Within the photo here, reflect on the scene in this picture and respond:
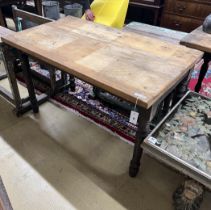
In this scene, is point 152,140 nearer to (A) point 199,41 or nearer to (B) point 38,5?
(A) point 199,41

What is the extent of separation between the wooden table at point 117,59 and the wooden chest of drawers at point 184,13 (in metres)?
1.89

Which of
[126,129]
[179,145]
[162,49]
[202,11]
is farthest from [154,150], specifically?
[202,11]

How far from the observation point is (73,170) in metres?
1.43

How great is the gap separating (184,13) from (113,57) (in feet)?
7.41

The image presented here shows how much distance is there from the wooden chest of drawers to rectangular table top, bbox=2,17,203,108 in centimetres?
189

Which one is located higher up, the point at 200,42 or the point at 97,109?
the point at 200,42

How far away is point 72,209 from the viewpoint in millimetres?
1226

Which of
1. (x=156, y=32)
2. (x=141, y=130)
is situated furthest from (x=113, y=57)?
(x=156, y=32)

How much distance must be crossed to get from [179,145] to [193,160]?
9cm

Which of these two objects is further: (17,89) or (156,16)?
(156,16)

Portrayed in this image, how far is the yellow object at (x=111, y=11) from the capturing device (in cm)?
214

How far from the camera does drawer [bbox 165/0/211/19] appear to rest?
2.79 meters

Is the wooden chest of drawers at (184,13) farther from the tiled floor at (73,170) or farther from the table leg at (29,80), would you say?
the table leg at (29,80)

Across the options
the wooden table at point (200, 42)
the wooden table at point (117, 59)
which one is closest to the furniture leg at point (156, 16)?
the wooden table at point (200, 42)
